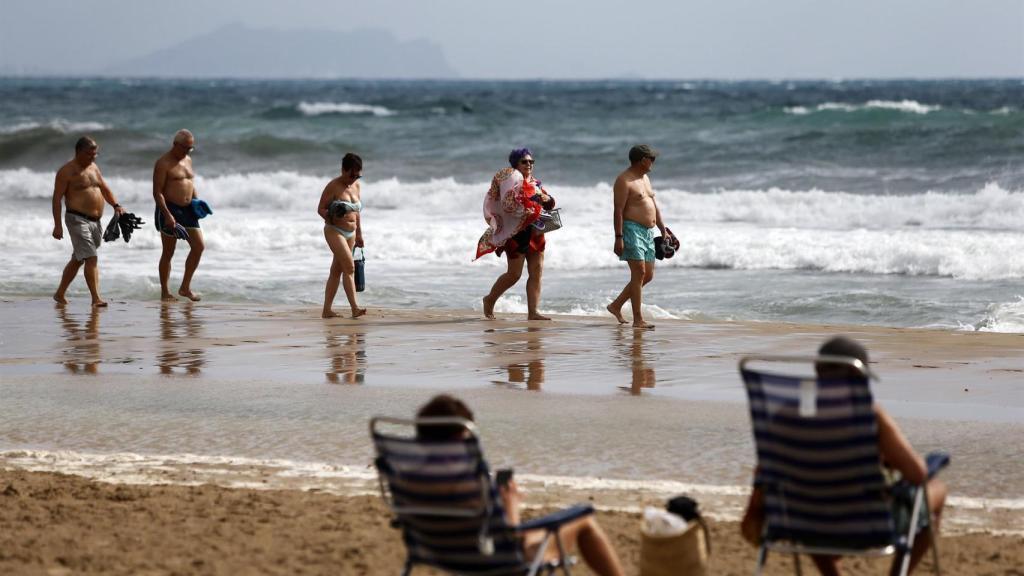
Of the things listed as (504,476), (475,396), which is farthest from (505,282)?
(504,476)

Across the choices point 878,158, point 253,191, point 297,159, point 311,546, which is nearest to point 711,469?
point 311,546

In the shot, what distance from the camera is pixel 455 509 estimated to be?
3.94 meters

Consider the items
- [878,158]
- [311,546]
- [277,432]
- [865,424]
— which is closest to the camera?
[865,424]

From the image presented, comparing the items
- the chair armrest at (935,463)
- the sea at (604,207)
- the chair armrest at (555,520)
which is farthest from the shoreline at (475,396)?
the sea at (604,207)

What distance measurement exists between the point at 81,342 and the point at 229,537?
17.7 feet

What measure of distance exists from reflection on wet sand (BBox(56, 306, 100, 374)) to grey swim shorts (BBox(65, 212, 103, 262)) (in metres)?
0.51

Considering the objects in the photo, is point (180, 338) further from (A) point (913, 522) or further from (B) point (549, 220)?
(A) point (913, 522)

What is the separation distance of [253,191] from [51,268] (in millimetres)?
10482

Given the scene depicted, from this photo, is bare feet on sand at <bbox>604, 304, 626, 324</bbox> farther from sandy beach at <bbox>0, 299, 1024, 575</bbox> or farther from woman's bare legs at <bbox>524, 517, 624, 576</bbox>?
woman's bare legs at <bbox>524, 517, 624, 576</bbox>

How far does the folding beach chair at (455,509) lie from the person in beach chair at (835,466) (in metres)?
0.62

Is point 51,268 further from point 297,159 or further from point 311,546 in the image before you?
point 297,159

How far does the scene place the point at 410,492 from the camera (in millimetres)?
3982

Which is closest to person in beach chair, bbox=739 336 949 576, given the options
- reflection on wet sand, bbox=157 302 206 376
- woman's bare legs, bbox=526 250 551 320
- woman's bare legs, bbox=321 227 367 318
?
reflection on wet sand, bbox=157 302 206 376

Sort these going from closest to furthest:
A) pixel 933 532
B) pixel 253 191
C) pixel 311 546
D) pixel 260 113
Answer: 1. pixel 933 532
2. pixel 311 546
3. pixel 253 191
4. pixel 260 113
